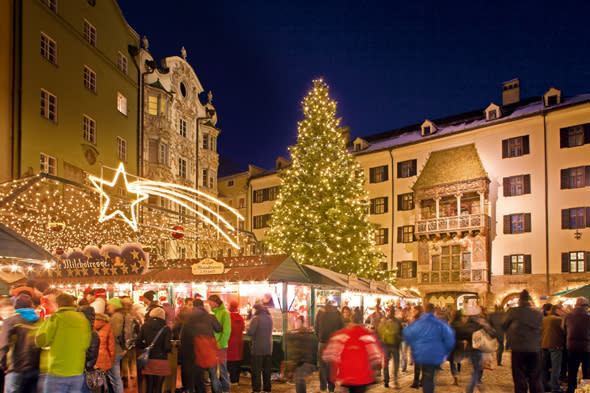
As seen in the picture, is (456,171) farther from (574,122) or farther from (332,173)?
(332,173)

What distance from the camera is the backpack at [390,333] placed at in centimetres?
1296

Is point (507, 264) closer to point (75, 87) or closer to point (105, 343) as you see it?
point (75, 87)

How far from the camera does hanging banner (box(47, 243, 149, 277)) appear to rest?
A: 608 inches

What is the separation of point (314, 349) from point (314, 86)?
22479 mm

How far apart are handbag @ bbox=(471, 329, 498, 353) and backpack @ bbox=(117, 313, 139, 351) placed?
644 centimetres

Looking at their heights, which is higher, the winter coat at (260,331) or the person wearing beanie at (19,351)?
the person wearing beanie at (19,351)

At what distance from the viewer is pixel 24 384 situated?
6.73 metres

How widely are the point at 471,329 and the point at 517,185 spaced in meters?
26.1

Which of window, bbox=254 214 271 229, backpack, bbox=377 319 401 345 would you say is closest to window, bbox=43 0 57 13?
backpack, bbox=377 319 401 345

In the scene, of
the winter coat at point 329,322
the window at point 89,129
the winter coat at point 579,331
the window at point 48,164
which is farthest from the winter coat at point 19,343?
the window at point 89,129

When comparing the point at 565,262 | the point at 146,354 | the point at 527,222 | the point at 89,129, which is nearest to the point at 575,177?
the point at 527,222

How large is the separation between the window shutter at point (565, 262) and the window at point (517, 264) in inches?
75.4

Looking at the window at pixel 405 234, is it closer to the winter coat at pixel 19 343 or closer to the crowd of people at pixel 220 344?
the crowd of people at pixel 220 344

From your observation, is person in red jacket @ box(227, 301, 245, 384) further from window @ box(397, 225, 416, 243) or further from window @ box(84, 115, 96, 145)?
window @ box(397, 225, 416, 243)
